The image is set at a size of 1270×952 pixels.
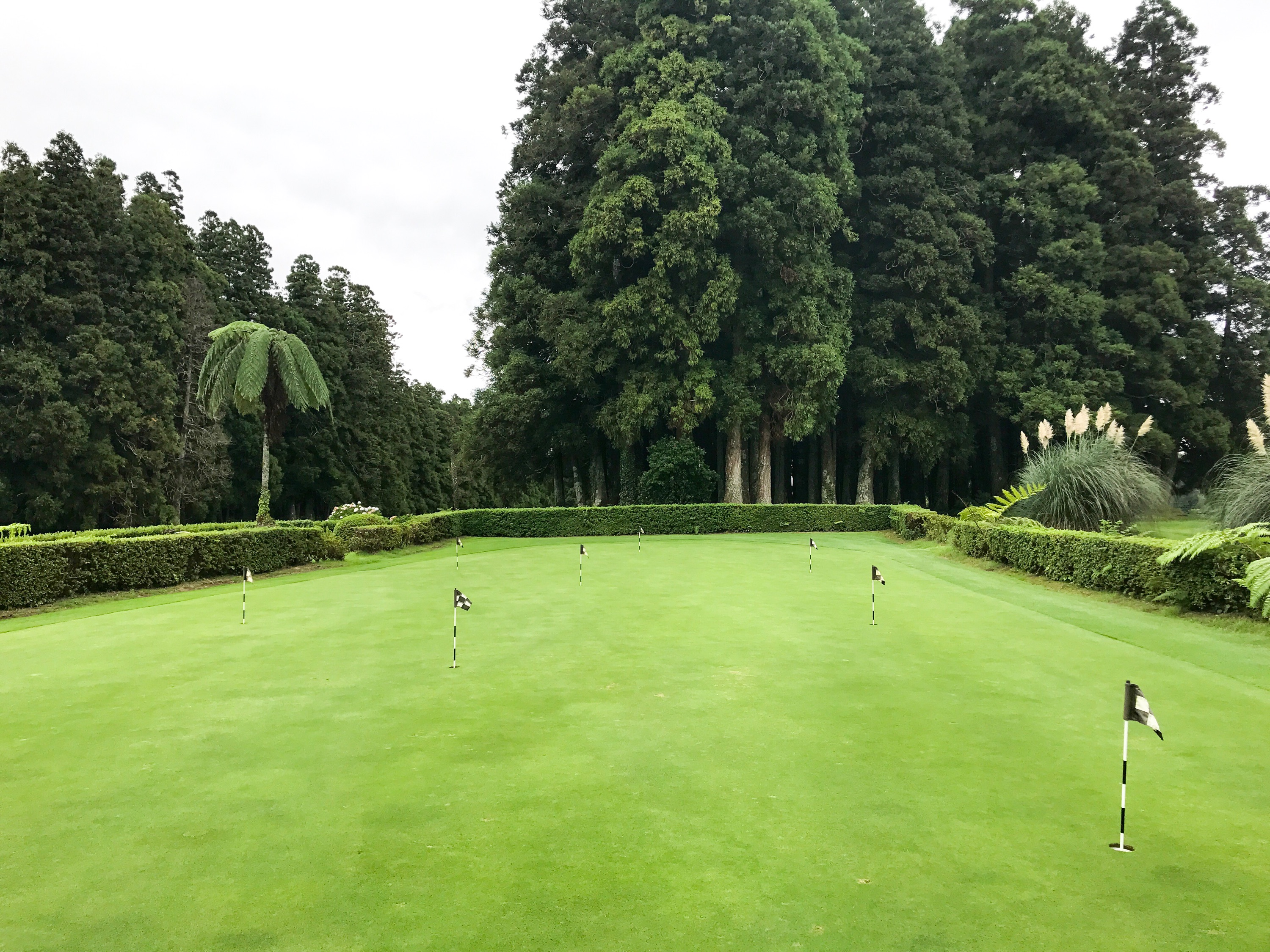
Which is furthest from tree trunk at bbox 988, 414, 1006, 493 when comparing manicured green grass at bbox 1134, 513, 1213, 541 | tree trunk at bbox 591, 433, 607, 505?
tree trunk at bbox 591, 433, 607, 505

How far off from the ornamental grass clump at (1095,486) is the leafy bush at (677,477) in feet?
53.7

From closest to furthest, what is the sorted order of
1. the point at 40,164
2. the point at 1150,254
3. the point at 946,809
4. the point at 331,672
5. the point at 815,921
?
the point at 815,921 → the point at 946,809 → the point at 331,672 → the point at 40,164 → the point at 1150,254

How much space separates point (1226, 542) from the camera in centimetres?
1177

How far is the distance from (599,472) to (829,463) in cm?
1118

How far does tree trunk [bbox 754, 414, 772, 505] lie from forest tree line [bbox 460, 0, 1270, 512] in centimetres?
14

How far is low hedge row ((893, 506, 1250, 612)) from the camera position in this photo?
38.9 feet

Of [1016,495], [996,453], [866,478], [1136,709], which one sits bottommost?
[1136,709]

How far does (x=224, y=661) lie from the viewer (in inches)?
371

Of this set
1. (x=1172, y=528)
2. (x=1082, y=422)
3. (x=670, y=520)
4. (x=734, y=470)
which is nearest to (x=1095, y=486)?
(x=1082, y=422)

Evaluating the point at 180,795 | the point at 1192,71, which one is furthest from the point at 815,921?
the point at 1192,71

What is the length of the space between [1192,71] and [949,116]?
13.2 metres

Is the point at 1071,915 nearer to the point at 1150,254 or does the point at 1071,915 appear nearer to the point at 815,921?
the point at 815,921

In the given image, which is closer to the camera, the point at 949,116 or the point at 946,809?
→ the point at 946,809

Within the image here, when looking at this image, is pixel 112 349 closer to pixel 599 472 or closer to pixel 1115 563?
pixel 599 472
